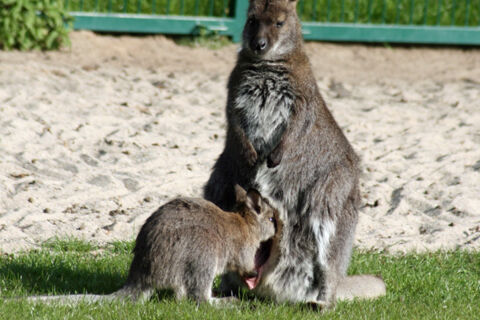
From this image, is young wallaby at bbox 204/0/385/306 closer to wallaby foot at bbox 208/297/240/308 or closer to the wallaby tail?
the wallaby tail

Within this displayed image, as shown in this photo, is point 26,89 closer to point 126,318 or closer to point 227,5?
point 227,5

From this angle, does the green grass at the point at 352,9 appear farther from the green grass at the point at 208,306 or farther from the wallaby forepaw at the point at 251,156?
the wallaby forepaw at the point at 251,156

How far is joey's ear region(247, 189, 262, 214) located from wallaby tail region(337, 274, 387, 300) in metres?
0.72

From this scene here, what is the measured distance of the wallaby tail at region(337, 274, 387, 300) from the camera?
5410mm

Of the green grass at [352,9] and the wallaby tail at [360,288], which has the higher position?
the green grass at [352,9]

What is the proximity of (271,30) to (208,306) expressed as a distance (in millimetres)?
1881

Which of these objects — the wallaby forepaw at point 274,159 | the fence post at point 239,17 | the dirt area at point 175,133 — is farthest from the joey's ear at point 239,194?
the fence post at point 239,17

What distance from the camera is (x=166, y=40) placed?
468 inches

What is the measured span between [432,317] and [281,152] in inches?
53.8

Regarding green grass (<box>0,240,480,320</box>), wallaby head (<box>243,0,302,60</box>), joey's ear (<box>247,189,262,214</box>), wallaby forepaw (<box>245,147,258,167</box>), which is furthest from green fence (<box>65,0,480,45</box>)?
joey's ear (<box>247,189,262,214</box>)

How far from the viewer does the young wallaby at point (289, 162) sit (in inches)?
209

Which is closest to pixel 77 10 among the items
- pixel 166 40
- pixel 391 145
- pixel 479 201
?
pixel 166 40

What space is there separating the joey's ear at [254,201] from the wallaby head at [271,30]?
3.02ft

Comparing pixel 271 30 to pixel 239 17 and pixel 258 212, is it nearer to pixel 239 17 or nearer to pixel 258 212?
pixel 258 212
